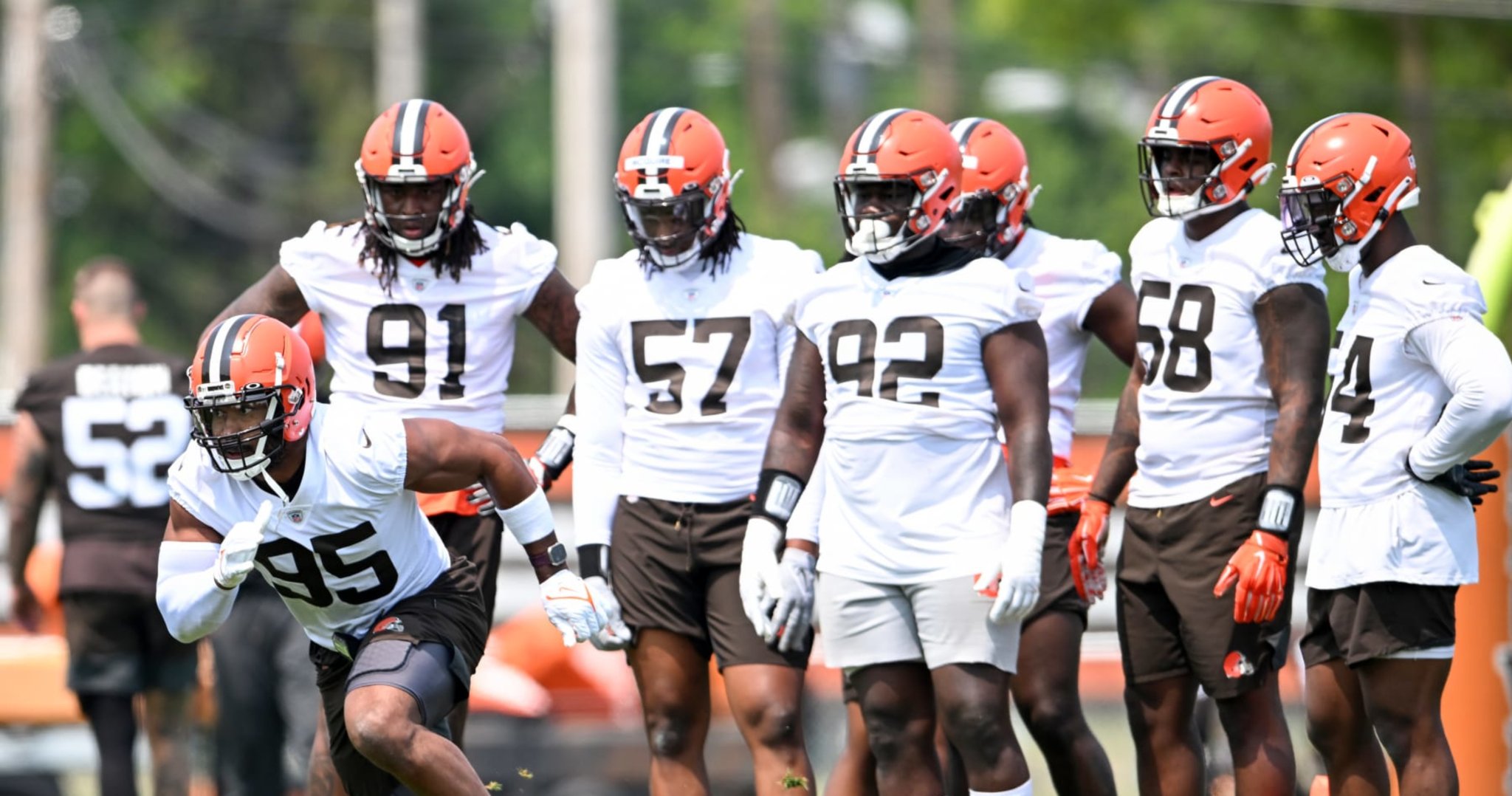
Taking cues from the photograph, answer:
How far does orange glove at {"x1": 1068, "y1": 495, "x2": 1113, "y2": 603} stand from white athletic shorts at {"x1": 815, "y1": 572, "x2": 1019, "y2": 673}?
0.60 meters

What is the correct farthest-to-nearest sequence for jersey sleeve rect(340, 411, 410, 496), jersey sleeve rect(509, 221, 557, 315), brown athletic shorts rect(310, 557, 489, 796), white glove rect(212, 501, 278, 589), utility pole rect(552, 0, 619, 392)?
utility pole rect(552, 0, 619, 392) → jersey sleeve rect(509, 221, 557, 315) → brown athletic shorts rect(310, 557, 489, 796) → jersey sleeve rect(340, 411, 410, 496) → white glove rect(212, 501, 278, 589)

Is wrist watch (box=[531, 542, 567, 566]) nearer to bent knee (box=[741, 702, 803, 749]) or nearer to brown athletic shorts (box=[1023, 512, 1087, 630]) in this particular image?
bent knee (box=[741, 702, 803, 749])

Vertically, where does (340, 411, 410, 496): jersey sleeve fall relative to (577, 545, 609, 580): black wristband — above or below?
above

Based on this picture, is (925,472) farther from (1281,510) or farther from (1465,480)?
(1465,480)

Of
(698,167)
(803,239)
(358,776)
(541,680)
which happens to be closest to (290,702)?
(541,680)

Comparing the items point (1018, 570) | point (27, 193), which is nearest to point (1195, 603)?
point (1018, 570)

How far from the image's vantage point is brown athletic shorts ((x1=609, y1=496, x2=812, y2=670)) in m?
6.49

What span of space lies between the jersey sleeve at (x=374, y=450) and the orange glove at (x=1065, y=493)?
7.27 ft

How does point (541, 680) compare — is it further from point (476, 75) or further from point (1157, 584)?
point (476, 75)

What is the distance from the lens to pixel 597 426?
674 centimetres

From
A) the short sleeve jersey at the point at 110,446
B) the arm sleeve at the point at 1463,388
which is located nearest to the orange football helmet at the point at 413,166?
the short sleeve jersey at the point at 110,446

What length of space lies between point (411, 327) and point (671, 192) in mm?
989

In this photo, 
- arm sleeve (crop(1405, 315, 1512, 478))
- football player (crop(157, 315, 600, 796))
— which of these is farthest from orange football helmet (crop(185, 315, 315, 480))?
arm sleeve (crop(1405, 315, 1512, 478))

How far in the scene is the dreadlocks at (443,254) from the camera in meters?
6.77
